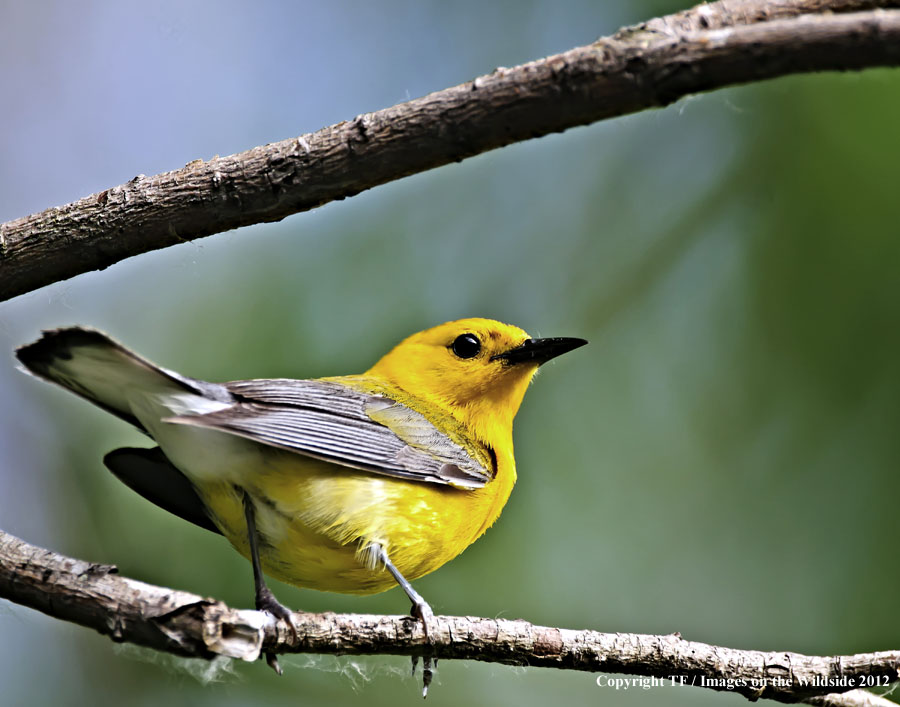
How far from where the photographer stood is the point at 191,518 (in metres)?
4.04

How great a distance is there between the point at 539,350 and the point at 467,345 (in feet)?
1.53

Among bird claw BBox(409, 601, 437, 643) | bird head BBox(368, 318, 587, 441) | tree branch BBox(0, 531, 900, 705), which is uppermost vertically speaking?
bird head BBox(368, 318, 587, 441)

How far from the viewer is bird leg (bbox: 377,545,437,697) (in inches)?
131

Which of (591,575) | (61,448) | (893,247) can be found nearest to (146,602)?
(61,448)

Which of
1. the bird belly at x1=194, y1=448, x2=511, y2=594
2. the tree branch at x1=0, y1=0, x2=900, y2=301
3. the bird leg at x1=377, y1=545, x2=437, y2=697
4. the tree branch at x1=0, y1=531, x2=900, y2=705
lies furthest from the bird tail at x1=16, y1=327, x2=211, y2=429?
the bird leg at x1=377, y1=545, x2=437, y2=697

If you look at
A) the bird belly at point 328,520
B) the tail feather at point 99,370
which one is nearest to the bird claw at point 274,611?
the bird belly at point 328,520

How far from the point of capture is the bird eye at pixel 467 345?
5.09m

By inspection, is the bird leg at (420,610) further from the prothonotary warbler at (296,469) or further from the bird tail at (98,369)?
the bird tail at (98,369)

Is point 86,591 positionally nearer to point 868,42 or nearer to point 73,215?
point 73,215

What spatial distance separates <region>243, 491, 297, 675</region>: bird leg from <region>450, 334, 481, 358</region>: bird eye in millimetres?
1833

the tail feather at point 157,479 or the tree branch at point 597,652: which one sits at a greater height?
the tail feather at point 157,479

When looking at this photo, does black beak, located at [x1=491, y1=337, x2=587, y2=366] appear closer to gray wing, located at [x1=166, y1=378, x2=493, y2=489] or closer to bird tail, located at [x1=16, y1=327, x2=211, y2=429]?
gray wing, located at [x1=166, y1=378, x2=493, y2=489]

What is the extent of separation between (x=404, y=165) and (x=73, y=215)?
124 cm

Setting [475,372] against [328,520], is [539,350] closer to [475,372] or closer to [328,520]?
[475,372]
